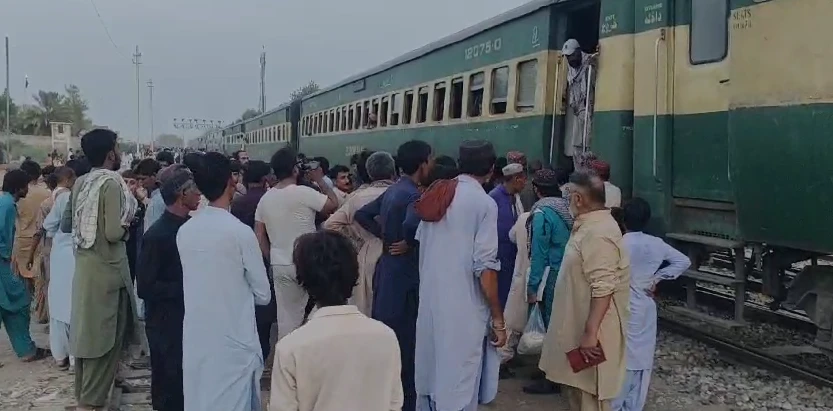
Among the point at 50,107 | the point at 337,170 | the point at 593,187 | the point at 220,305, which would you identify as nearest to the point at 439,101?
the point at 337,170

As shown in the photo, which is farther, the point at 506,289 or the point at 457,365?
the point at 506,289

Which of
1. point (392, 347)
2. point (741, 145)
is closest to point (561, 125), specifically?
point (741, 145)

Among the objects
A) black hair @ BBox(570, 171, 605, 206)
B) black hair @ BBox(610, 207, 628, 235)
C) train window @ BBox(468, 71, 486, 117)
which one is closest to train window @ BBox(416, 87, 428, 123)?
train window @ BBox(468, 71, 486, 117)

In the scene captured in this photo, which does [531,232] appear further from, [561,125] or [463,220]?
[561,125]

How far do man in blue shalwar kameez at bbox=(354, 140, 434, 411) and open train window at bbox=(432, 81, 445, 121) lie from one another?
7.65 meters

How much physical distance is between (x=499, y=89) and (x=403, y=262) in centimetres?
593

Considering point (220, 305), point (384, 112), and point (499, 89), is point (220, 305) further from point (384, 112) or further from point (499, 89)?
point (384, 112)

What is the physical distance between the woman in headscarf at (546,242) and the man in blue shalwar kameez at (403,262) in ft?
3.40

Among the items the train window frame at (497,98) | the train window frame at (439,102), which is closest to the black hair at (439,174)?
the train window frame at (497,98)

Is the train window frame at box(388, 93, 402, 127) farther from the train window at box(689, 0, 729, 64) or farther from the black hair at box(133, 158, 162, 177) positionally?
the train window at box(689, 0, 729, 64)

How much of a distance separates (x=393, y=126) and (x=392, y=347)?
41.0 feet

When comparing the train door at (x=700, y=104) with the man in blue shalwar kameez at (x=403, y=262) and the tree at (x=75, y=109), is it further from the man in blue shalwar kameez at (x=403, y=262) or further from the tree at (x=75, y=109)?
the tree at (x=75, y=109)

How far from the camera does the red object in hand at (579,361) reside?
388cm

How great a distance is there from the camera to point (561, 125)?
8930mm
